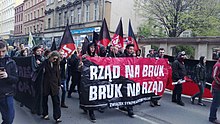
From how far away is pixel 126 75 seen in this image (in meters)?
6.56

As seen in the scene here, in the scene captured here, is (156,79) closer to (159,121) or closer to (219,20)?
(159,121)

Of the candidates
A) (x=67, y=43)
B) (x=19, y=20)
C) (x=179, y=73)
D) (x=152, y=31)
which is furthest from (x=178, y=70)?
(x=19, y=20)

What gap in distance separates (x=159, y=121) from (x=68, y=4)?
31808 mm

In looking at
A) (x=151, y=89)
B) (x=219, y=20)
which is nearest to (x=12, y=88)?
(x=151, y=89)

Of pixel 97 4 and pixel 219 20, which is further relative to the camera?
pixel 97 4

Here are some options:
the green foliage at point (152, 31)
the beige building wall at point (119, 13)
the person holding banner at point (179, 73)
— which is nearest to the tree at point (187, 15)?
the green foliage at point (152, 31)

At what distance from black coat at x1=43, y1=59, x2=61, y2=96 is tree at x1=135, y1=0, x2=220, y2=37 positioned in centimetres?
1724

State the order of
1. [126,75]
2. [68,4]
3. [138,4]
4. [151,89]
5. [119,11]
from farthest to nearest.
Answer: [68,4], [119,11], [138,4], [151,89], [126,75]

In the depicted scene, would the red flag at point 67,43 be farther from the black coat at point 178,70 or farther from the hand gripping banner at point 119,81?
the black coat at point 178,70

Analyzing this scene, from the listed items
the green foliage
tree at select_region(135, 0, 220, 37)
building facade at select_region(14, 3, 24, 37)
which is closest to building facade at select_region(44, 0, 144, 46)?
the green foliage

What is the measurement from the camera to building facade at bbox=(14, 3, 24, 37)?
64.5 m

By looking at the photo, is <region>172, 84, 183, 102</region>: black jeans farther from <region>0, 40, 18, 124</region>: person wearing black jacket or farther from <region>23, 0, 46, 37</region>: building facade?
<region>23, 0, 46, 37</region>: building facade

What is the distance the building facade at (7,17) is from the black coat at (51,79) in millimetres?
71884

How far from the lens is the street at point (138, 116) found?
6.04 metres
